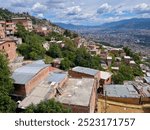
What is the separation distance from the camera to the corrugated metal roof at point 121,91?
255 inches

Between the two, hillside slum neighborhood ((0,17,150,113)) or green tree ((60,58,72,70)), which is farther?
green tree ((60,58,72,70))

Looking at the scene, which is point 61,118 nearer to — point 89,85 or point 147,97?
point 89,85

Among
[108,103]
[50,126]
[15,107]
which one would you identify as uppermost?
[50,126]

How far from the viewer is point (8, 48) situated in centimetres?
919

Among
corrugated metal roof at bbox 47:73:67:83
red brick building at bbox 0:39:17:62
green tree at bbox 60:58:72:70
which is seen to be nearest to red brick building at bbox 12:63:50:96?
corrugated metal roof at bbox 47:73:67:83

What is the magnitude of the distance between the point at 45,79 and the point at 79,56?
17.2 feet

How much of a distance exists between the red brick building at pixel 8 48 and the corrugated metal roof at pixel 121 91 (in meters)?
4.11

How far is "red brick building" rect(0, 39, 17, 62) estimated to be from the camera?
881 centimetres

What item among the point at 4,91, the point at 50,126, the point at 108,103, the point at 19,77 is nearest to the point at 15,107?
the point at 4,91

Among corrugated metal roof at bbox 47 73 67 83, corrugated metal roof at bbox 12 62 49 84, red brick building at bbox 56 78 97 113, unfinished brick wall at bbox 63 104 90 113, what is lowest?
unfinished brick wall at bbox 63 104 90 113

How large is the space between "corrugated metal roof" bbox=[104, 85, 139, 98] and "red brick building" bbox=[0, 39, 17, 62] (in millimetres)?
4112

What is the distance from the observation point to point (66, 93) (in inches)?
201

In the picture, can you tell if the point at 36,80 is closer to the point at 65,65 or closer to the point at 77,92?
the point at 77,92

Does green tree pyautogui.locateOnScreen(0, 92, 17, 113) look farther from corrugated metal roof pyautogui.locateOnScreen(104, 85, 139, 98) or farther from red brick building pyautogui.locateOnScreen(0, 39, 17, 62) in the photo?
red brick building pyautogui.locateOnScreen(0, 39, 17, 62)
